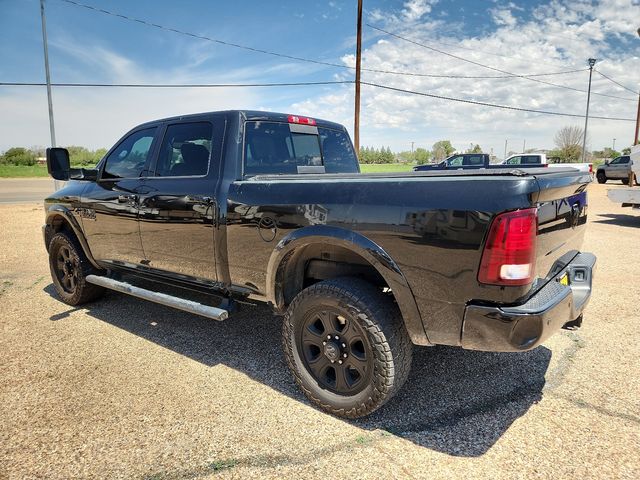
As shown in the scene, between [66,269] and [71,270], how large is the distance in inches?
4.0

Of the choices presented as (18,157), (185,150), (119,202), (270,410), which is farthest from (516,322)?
(18,157)

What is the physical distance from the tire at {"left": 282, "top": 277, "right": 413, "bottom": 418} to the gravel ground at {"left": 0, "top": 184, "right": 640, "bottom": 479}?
0.61ft

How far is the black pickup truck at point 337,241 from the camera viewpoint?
2.10 meters

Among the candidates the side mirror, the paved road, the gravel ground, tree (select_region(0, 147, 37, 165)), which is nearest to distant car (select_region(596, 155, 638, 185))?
the gravel ground

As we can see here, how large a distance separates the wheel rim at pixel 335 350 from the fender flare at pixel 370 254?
29 centimetres

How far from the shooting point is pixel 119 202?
13.0 feet

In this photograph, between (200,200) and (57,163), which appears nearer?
(200,200)

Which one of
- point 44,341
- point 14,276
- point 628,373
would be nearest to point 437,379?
point 628,373

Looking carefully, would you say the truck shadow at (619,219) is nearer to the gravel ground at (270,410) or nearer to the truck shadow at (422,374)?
the gravel ground at (270,410)

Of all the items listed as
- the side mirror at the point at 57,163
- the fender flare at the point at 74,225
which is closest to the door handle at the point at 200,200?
the side mirror at the point at 57,163

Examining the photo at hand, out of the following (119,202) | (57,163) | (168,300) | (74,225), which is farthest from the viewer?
(74,225)

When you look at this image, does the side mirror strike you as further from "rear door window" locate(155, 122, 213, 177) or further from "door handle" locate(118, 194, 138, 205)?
"rear door window" locate(155, 122, 213, 177)

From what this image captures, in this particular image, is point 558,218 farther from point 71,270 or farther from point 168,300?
point 71,270

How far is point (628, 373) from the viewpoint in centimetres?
316
